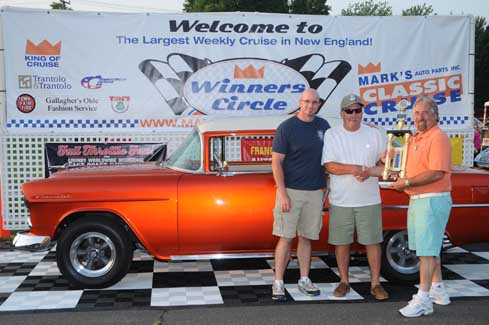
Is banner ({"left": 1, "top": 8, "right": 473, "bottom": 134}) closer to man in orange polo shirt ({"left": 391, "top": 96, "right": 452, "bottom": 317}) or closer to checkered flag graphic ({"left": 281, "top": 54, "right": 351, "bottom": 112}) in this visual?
checkered flag graphic ({"left": 281, "top": 54, "right": 351, "bottom": 112})

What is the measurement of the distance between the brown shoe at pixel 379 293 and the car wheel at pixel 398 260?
19.5 inches

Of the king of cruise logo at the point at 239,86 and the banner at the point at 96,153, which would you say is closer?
the banner at the point at 96,153

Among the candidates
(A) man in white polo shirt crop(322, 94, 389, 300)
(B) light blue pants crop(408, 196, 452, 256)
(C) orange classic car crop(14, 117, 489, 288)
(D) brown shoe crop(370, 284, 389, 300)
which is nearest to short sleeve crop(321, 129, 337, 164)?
(A) man in white polo shirt crop(322, 94, 389, 300)

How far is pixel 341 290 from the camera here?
4980 mm

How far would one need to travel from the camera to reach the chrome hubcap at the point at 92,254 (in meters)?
5.24

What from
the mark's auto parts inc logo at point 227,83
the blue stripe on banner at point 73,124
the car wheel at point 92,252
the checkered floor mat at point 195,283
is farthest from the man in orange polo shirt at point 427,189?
the blue stripe on banner at point 73,124

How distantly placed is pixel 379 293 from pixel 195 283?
1701 mm

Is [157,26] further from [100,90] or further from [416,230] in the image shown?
[416,230]

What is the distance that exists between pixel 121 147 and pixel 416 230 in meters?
4.46

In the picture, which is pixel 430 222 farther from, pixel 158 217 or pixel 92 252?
pixel 92 252

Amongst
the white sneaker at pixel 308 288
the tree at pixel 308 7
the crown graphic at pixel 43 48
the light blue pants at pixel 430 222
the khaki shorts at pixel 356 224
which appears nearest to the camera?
the light blue pants at pixel 430 222

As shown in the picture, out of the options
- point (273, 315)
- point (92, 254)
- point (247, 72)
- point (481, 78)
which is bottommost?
point (273, 315)

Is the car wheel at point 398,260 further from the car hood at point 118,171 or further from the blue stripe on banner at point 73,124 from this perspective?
the blue stripe on banner at point 73,124

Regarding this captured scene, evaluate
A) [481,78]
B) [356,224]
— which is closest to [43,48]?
[356,224]
